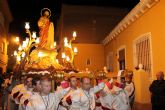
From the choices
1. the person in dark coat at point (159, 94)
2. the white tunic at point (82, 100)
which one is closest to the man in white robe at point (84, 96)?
the white tunic at point (82, 100)

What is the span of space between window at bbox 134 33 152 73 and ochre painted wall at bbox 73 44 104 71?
8.14 metres

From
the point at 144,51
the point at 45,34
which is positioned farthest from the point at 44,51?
the point at 144,51

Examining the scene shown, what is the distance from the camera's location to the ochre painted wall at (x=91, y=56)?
2009 cm

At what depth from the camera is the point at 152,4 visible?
9.96 m

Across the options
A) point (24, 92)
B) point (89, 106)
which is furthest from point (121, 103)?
point (24, 92)

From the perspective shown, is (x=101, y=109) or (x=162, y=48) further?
(x=162, y=48)

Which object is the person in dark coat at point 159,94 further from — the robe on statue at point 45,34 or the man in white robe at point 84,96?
the robe on statue at point 45,34

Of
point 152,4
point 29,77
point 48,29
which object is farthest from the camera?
point 48,29

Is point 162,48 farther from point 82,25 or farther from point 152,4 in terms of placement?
point 82,25

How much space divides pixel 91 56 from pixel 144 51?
9544 millimetres

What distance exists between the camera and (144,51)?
10.9 metres

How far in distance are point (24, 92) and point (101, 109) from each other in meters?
1.96

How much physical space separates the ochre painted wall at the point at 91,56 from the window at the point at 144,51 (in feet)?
26.7

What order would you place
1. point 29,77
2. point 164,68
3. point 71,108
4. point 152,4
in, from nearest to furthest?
1. point 71,108
2. point 29,77
3. point 164,68
4. point 152,4
